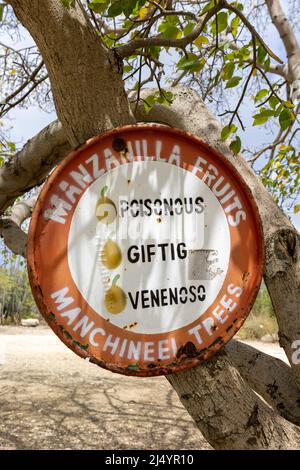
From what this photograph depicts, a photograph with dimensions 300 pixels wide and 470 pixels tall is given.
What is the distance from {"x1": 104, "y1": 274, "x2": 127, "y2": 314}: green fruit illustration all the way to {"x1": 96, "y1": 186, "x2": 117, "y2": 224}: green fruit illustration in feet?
0.42

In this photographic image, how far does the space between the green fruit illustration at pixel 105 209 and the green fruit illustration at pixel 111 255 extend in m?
0.05

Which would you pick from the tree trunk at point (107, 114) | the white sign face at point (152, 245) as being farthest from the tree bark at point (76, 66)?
the white sign face at point (152, 245)

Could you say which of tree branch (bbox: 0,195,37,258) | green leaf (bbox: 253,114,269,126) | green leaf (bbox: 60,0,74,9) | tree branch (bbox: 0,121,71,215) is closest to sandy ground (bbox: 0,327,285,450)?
tree branch (bbox: 0,195,37,258)

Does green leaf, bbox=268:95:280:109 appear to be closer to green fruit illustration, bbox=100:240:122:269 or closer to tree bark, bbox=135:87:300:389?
tree bark, bbox=135:87:300:389

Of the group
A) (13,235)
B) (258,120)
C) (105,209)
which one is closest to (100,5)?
(258,120)

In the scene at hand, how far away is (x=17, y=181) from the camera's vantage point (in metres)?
2.83

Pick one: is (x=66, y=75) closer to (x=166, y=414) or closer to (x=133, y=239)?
(x=133, y=239)

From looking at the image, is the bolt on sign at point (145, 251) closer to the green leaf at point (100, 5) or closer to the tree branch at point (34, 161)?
the green leaf at point (100, 5)

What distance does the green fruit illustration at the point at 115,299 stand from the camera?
1.02m

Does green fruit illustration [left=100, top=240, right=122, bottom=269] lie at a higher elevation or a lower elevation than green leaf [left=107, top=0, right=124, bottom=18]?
lower

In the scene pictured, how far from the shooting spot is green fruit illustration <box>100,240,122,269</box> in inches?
40.4

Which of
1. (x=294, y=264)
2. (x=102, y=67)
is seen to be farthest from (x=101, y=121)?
(x=294, y=264)

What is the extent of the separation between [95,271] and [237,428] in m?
0.60

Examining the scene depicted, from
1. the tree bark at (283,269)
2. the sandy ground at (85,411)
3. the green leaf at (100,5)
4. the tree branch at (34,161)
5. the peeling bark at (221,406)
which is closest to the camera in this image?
the peeling bark at (221,406)
